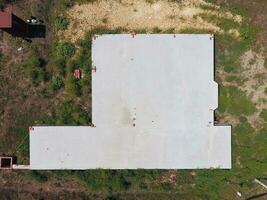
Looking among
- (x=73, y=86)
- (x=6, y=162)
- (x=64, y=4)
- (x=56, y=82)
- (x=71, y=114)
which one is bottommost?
(x=6, y=162)

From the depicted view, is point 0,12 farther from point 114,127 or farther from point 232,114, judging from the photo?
point 232,114

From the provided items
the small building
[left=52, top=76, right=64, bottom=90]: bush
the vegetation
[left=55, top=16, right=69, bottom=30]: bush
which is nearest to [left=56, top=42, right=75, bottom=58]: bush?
the vegetation

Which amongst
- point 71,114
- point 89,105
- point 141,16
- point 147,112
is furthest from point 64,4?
point 147,112

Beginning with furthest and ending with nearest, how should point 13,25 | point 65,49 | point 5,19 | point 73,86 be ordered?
point 65,49 < point 73,86 < point 13,25 < point 5,19

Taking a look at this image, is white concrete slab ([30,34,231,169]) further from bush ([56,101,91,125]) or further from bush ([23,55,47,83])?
bush ([23,55,47,83])

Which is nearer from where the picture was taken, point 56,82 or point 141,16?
point 56,82

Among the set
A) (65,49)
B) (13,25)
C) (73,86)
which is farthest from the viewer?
(65,49)

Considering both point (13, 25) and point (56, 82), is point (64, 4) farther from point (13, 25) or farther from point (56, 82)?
point (56, 82)

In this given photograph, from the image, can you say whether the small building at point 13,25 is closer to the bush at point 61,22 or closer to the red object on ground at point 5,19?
the red object on ground at point 5,19

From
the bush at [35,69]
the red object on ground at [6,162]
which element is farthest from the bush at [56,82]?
the red object on ground at [6,162]
